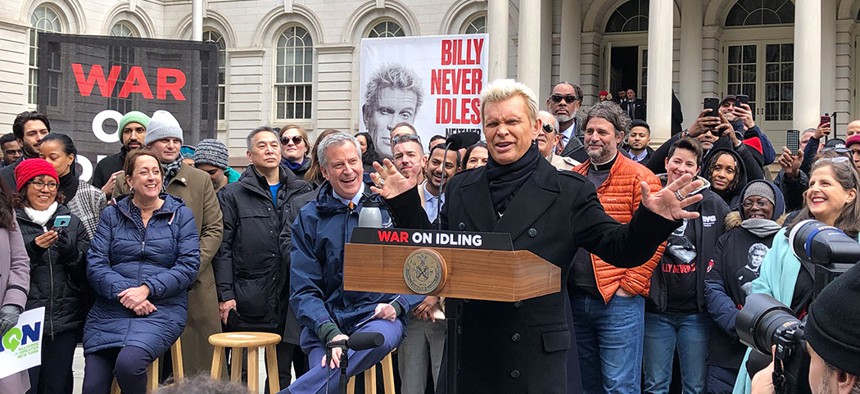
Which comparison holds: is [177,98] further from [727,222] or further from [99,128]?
[727,222]

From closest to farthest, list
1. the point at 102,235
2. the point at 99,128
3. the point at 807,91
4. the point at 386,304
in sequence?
the point at 386,304, the point at 102,235, the point at 99,128, the point at 807,91

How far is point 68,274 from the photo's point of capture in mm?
6285

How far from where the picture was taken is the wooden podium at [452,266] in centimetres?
304

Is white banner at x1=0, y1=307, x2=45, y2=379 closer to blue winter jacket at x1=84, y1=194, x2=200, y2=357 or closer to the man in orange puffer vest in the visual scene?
blue winter jacket at x1=84, y1=194, x2=200, y2=357

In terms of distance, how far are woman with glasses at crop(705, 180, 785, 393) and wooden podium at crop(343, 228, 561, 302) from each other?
9.32 ft

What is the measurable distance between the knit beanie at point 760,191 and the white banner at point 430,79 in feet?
25.1

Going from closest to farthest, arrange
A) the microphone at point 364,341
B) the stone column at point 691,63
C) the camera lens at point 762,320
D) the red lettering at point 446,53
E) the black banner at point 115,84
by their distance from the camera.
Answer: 1. the camera lens at point 762,320
2. the microphone at point 364,341
3. the black banner at point 115,84
4. the red lettering at point 446,53
5. the stone column at point 691,63

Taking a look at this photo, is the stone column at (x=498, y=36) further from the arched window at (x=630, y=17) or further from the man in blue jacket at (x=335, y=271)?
the man in blue jacket at (x=335, y=271)

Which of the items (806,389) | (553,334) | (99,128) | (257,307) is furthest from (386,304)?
(99,128)

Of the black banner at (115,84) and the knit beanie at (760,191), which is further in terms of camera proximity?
the black banner at (115,84)

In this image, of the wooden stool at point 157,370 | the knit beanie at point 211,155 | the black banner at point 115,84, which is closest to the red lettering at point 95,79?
the black banner at point 115,84

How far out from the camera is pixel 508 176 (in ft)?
12.2

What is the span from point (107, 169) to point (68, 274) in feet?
4.85

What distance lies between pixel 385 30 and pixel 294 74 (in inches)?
119
